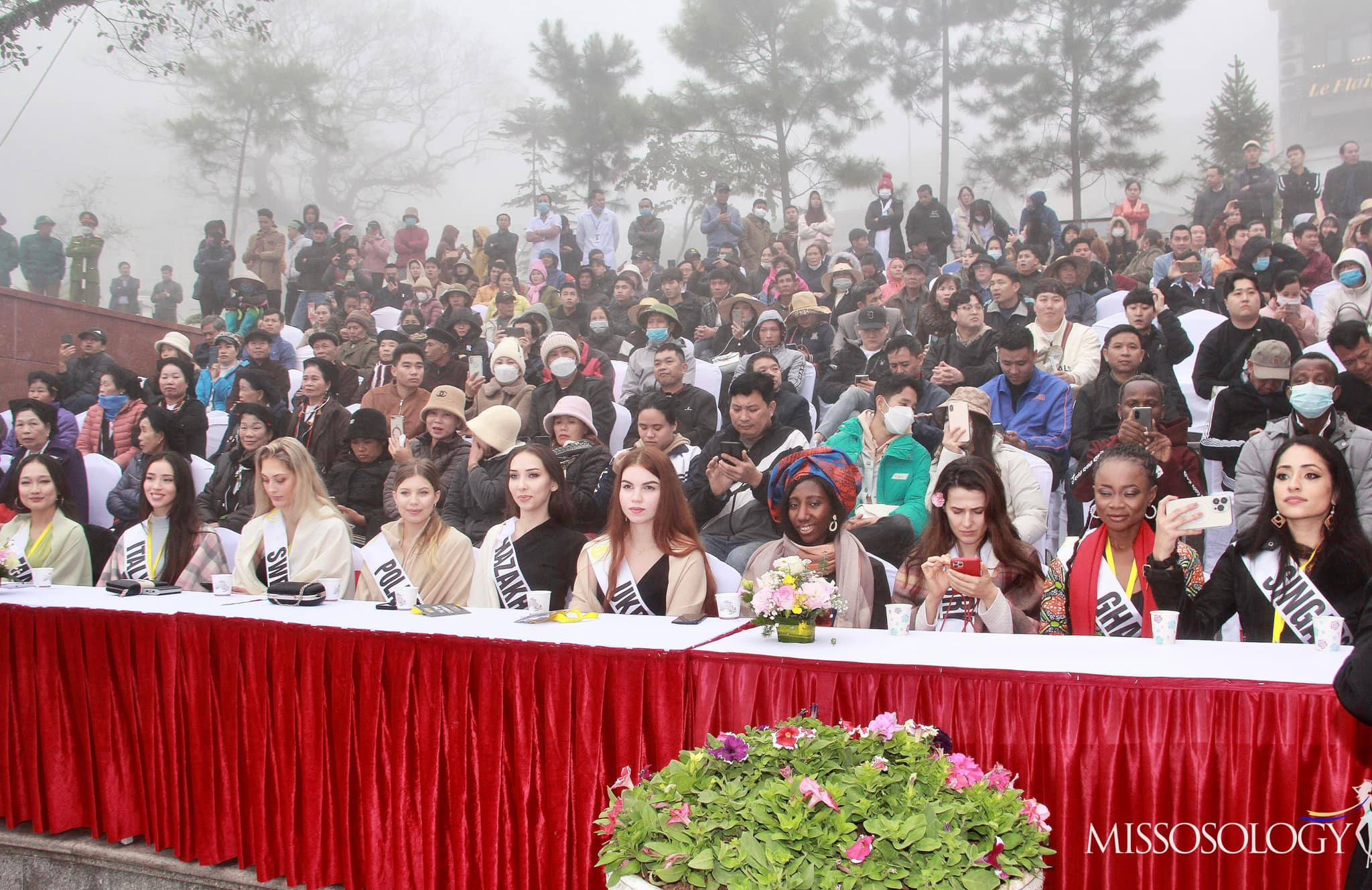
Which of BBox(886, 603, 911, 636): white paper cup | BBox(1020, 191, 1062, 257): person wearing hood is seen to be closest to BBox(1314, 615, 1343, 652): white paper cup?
BBox(886, 603, 911, 636): white paper cup

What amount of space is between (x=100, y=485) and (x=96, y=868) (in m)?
3.70

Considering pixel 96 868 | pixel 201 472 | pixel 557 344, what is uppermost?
pixel 557 344

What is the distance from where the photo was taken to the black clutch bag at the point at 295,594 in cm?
315

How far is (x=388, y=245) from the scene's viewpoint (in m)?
12.8

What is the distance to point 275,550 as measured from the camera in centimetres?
378

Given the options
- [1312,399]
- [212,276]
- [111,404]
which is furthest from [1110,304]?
[212,276]

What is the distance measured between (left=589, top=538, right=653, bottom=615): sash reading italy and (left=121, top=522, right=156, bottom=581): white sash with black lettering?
219 cm

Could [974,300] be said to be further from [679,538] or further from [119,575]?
[119,575]

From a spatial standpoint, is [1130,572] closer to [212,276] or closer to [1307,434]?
[1307,434]

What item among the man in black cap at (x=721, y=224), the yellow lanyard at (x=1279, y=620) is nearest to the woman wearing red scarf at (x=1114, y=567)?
the yellow lanyard at (x=1279, y=620)

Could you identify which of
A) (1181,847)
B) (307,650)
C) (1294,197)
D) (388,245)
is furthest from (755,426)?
(388,245)

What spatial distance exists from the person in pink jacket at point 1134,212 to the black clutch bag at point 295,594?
361 inches

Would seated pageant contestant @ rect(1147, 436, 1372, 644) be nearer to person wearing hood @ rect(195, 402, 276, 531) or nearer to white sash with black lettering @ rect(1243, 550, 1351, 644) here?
white sash with black lettering @ rect(1243, 550, 1351, 644)

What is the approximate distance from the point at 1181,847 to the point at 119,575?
4087 millimetres
